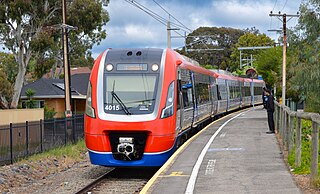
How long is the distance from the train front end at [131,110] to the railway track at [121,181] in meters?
0.47

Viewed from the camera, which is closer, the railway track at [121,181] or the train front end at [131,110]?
the railway track at [121,181]

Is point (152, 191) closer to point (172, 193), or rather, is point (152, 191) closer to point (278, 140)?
point (172, 193)

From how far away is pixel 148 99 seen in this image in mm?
12891

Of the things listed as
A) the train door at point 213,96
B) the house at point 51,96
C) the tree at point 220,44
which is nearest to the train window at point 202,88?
the train door at point 213,96

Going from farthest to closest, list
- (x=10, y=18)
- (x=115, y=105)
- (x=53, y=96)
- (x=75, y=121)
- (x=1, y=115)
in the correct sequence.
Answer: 1. (x=53, y=96)
2. (x=10, y=18)
3. (x=1, y=115)
4. (x=75, y=121)
5. (x=115, y=105)

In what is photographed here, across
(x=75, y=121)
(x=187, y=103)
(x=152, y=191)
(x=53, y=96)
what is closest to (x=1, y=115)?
(x=75, y=121)

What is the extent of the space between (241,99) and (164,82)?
104 ft

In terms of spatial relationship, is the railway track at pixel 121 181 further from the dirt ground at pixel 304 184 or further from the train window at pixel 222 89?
the train window at pixel 222 89

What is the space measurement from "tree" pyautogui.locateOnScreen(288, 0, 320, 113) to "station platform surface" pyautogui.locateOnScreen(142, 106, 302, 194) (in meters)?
7.87

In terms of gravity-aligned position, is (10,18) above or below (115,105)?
above

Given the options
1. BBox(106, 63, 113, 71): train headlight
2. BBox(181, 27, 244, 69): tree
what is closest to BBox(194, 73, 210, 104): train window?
BBox(106, 63, 113, 71): train headlight

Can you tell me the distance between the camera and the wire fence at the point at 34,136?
64.8ft

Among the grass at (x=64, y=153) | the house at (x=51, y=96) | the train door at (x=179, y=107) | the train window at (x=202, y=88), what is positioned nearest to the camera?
the train door at (x=179, y=107)

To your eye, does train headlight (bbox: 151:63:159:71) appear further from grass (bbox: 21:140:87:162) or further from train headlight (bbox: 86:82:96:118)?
grass (bbox: 21:140:87:162)
